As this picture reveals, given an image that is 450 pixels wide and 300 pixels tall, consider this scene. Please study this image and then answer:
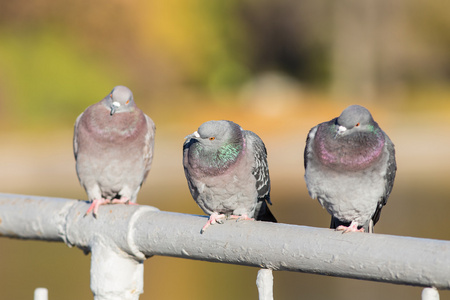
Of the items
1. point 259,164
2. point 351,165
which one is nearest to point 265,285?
point 351,165

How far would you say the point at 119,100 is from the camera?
551cm

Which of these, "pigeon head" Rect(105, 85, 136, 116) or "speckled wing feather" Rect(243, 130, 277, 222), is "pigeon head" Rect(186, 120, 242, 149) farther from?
"pigeon head" Rect(105, 85, 136, 116)

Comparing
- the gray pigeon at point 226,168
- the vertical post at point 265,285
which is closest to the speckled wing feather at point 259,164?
the gray pigeon at point 226,168

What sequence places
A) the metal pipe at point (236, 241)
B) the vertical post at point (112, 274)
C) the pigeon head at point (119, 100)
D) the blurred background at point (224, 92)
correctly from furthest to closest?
the blurred background at point (224, 92) → the pigeon head at point (119, 100) → the vertical post at point (112, 274) → the metal pipe at point (236, 241)

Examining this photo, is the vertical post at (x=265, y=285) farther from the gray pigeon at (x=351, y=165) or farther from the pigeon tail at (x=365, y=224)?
the pigeon tail at (x=365, y=224)

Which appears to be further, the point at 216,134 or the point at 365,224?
the point at 365,224

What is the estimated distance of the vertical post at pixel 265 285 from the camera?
271 cm

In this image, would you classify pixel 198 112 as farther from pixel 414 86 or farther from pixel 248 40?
pixel 414 86

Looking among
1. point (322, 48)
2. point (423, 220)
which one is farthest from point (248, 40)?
point (423, 220)

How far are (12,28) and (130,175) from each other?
22272mm

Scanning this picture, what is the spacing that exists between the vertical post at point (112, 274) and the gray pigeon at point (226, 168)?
141 cm

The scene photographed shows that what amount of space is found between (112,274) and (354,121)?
6.02 feet

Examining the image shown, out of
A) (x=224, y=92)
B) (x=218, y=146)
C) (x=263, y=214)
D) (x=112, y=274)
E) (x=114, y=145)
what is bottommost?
(x=112, y=274)

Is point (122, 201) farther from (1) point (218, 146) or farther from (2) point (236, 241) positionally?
(2) point (236, 241)
